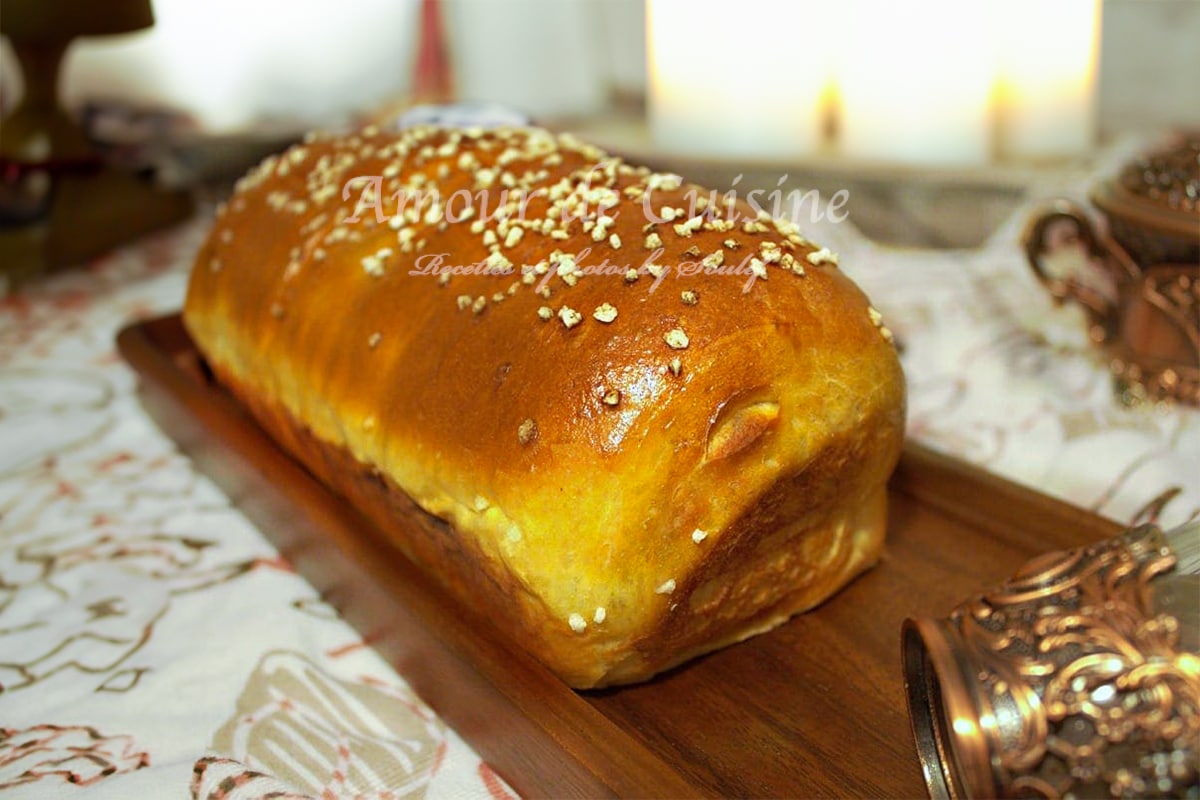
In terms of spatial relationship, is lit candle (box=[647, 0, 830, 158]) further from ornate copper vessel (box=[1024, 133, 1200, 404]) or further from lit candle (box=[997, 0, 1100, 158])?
ornate copper vessel (box=[1024, 133, 1200, 404])

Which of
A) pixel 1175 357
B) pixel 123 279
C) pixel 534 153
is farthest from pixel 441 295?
pixel 123 279

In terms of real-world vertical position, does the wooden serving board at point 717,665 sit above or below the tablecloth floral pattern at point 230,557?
above

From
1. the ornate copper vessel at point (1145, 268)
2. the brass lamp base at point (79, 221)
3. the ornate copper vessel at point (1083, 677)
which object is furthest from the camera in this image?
the brass lamp base at point (79, 221)

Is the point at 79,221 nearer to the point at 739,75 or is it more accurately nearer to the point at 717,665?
the point at 739,75

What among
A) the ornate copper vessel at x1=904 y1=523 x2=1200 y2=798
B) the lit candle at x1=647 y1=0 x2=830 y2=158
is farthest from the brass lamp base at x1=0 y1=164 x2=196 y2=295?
the ornate copper vessel at x1=904 y1=523 x2=1200 y2=798

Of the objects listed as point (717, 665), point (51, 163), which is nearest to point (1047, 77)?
point (717, 665)

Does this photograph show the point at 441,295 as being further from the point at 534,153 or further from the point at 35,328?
the point at 35,328

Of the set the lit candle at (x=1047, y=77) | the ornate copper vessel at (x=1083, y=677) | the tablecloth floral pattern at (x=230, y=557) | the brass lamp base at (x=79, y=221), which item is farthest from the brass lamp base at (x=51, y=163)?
the ornate copper vessel at (x=1083, y=677)

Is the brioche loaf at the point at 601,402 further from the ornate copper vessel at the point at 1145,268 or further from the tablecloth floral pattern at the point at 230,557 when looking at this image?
the ornate copper vessel at the point at 1145,268
